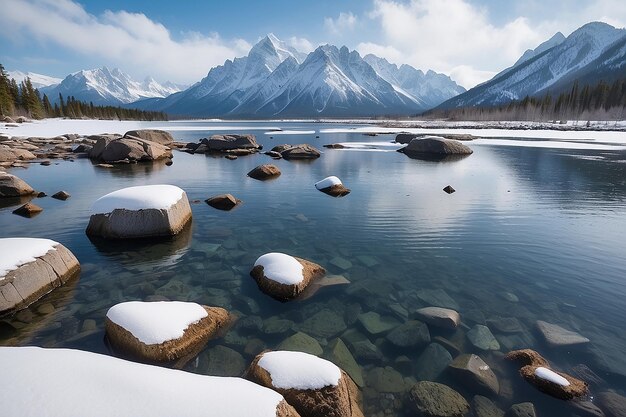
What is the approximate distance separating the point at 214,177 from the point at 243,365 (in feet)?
68.7

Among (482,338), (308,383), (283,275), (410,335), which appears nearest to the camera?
(308,383)

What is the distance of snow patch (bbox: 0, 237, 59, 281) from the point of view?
7.08m

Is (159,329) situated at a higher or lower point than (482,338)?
higher

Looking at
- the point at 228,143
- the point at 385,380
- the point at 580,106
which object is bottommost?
the point at 385,380

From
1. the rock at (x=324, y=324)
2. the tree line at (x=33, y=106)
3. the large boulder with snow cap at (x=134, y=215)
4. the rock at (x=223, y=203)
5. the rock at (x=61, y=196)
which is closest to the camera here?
the rock at (x=324, y=324)

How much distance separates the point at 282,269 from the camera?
8.30m

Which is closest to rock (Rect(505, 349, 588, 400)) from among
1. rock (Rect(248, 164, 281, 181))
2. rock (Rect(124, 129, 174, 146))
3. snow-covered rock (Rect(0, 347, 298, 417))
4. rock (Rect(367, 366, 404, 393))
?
rock (Rect(367, 366, 404, 393))

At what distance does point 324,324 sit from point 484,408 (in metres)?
3.21

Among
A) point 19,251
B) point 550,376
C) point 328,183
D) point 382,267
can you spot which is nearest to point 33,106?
point 328,183

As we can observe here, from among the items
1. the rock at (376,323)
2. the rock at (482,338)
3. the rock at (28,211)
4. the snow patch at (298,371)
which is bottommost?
the rock at (376,323)

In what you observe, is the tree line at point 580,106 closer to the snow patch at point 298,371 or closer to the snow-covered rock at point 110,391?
the snow patch at point 298,371

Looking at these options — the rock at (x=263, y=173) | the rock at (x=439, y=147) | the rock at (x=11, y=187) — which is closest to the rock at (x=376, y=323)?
the rock at (x=263, y=173)

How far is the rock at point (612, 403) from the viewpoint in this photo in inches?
193

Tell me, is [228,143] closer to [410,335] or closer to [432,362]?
[410,335]
